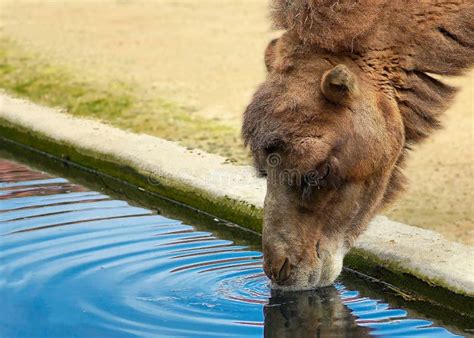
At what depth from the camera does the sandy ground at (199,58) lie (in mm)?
7652

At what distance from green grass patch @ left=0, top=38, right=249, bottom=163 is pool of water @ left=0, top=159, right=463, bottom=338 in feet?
5.49

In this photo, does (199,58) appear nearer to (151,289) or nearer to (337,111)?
(151,289)

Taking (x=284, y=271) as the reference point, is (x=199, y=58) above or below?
above

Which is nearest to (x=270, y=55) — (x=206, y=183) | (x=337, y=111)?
(x=337, y=111)

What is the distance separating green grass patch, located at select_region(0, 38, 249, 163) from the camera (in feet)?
29.3

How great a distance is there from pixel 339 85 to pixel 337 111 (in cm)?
16

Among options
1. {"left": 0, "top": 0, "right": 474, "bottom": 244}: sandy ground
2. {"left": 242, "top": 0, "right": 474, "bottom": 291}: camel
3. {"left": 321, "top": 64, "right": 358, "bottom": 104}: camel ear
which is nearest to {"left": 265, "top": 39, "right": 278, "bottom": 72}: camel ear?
{"left": 242, "top": 0, "right": 474, "bottom": 291}: camel

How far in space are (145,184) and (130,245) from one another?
1.23 metres

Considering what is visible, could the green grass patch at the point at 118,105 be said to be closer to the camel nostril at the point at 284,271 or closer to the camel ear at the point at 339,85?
the camel nostril at the point at 284,271

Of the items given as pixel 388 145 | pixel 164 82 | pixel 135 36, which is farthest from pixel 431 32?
pixel 135 36

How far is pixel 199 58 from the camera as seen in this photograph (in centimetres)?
1240

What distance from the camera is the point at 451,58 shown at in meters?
5.32

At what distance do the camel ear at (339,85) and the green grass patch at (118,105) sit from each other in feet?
10.7

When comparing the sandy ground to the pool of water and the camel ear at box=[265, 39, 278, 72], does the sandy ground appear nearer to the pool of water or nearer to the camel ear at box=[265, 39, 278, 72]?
the pool of water
